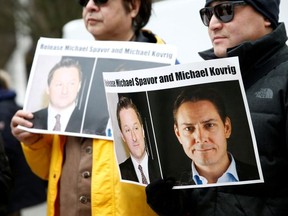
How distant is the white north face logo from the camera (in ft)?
8.51

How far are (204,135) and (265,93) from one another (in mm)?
258

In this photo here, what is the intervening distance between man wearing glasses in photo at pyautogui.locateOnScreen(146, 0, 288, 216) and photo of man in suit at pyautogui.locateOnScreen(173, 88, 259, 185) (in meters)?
0.10

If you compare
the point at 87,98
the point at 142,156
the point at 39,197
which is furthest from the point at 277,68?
the point at 39,197

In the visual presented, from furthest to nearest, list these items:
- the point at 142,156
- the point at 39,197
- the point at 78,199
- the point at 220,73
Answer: the point at 39,197 < the point at 78,199 < the point at 142,156 < the point at 220,73

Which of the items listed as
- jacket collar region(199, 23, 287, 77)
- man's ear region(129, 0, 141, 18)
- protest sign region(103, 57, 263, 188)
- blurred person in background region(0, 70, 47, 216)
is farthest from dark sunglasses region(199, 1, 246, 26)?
blurred person in background region(0, 70, 47, 216)

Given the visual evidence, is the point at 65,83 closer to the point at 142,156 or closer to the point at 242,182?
the point at 142,156

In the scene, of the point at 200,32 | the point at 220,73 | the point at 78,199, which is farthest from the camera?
the point at 200,32

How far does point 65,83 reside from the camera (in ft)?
11.2

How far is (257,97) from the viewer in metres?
2.63

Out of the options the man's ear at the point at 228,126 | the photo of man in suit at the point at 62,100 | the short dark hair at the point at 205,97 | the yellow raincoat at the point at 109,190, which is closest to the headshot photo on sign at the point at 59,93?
the photo of man in suit at the point at 62,100

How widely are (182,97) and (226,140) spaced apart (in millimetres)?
219

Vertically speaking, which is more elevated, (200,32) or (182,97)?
(200,32)

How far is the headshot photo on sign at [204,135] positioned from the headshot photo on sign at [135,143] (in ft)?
0.18

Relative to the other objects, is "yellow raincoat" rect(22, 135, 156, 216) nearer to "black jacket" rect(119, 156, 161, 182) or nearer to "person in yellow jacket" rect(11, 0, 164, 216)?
"person in yellow jacket" rect(11, 0, 164, 216)
